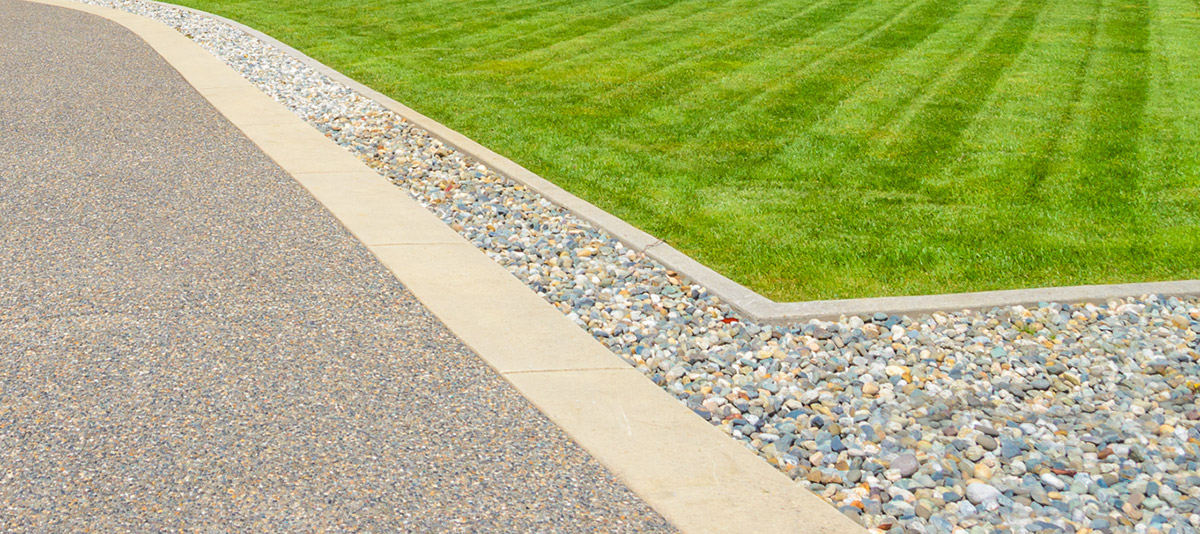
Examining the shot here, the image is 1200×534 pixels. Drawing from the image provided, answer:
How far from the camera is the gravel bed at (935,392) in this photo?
14.2 ft

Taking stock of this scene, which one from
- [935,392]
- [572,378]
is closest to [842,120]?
[935,392]

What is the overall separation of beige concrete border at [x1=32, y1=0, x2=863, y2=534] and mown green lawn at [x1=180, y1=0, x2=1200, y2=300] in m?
1.35

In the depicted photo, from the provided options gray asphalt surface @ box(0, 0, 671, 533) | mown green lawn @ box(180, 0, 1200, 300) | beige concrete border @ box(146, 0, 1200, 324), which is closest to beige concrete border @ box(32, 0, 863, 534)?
gray asphalt surface @ box(0, 0, 671, 533)

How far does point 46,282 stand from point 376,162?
10.6 ft

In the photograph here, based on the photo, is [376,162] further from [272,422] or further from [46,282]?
[272,422]

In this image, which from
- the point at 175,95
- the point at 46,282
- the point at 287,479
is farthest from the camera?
the point at 175,95

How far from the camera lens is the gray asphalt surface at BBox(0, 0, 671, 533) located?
4.10 m

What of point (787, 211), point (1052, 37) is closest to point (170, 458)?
point (787, 211)

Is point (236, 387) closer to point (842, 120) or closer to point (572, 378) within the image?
point (572, 378)

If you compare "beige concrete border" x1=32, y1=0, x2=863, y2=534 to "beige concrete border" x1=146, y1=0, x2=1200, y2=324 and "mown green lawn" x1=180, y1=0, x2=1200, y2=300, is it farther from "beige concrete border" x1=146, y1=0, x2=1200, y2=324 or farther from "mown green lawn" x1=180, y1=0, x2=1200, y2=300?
"mown green lawn" x1=180, y1=0, x2=1200, y2=300

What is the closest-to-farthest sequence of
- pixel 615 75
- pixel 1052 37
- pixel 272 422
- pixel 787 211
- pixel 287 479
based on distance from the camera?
pixel 287 479
pixel 272 422
pixel 787 211
pixel 615 75
pixel 1052 37

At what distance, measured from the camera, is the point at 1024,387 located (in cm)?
529

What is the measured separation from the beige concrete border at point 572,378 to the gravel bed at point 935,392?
0.14 m

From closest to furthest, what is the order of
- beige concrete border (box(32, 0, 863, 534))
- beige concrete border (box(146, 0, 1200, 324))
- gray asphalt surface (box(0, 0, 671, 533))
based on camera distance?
gray asphalt surface (box(0, 0, 671, 533))
beige concrete border (box(32, 0, 863, 534))
beige concrete border (box(146, 0, 1200, 324))
